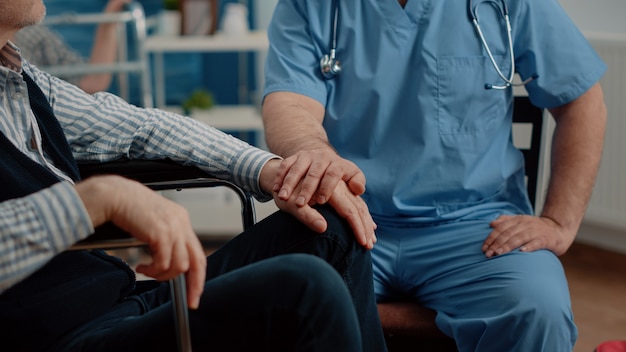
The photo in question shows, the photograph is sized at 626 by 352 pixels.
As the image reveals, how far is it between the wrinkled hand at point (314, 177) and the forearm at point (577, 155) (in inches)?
19.4

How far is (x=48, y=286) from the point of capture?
116cm

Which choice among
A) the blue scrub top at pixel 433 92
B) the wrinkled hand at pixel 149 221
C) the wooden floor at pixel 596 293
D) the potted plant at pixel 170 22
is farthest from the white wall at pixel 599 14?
the wrinkled hand at pixel 149 221

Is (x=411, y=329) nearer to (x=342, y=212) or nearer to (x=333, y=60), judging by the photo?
(x=342, y=212)

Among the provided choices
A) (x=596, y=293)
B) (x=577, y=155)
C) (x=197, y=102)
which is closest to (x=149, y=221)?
(x=577, y=155)

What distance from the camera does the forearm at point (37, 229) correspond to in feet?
3.16

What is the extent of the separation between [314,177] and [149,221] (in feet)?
1.21

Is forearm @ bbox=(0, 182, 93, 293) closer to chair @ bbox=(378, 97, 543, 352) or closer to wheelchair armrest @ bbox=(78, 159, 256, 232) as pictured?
wheelchair armrest @ bbox=(78, 159, 256, 232)

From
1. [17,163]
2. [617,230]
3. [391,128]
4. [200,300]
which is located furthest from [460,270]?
[617,230]

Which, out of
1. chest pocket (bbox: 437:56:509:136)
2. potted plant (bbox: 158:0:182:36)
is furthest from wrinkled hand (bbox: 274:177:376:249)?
potted plant (bbox: 158:0:182:36)

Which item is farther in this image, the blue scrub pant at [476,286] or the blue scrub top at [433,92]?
the blue scrub top at [433,92]

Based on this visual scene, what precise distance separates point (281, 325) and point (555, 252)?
2.33 ft

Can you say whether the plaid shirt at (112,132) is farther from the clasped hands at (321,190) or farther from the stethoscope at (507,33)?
the stethoscope at (507,33)

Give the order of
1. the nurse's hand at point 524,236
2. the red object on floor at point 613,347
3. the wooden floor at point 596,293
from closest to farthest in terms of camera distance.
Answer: the nurse's hand at point 524,236 → the red object on floor at point 613,347 → the wooden floor at point 596,293

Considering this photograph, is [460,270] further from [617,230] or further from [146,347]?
[617,230]
